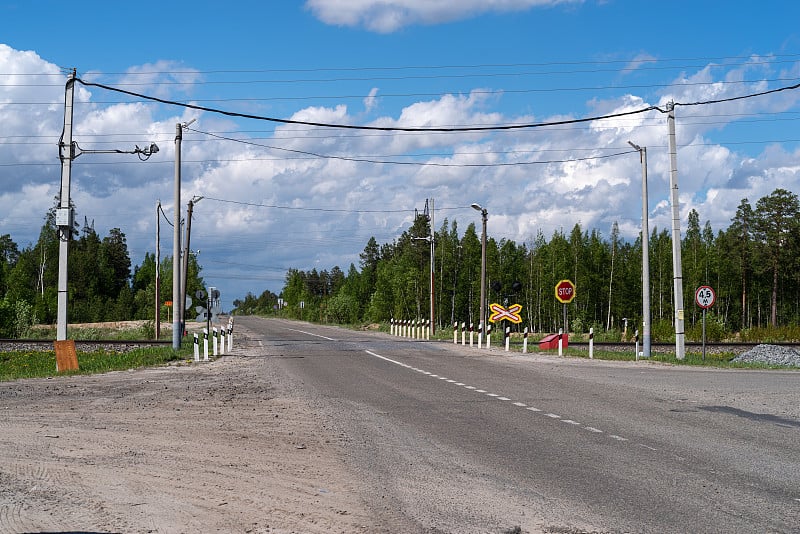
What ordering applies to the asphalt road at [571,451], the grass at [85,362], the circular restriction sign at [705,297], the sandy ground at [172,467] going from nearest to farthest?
the sandy ground at [172,467], the asphalt road at [571,451], the grass at [85,362], the circular restriction sign at [705,297]

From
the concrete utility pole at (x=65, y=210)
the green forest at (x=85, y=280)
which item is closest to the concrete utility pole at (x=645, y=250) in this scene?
the concrete utility pole at (x=65, y=210)

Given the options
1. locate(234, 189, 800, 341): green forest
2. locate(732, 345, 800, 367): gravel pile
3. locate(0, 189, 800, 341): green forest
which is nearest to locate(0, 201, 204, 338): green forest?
locate(0, 189, 800, 341): green forest

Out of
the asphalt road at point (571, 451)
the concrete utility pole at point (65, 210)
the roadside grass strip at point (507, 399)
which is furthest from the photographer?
the concrete utility pole at point (65, 210)

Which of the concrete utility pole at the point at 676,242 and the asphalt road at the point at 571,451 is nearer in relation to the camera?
the asphalt road at the point at 571,451

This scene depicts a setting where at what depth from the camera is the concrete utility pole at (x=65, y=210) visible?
2353cm

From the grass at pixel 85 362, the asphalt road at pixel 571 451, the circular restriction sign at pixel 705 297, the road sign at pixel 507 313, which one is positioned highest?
the circular restriction sign at pixel 705 297

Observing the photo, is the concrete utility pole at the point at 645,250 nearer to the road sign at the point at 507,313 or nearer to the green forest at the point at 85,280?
the road sign at the point at 507,313

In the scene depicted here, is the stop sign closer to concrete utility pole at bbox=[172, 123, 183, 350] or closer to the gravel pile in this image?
the gravel pile

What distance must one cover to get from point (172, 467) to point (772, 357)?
26869 mm

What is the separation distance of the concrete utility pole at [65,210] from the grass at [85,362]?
1.49m

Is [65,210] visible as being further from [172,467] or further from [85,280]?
[85,280]

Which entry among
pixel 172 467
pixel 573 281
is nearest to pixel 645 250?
pixel 172 467

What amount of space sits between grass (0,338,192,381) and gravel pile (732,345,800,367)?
837 inches

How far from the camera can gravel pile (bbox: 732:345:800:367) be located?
29.4 meters
